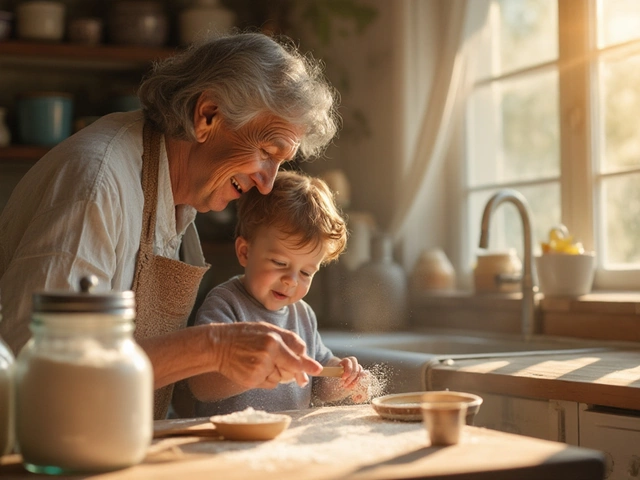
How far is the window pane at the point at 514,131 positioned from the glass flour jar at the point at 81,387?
2119 millimetres

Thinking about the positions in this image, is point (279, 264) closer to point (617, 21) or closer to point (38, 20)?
point (617, 21)

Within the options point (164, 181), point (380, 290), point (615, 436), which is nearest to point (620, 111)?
point (380, 290)

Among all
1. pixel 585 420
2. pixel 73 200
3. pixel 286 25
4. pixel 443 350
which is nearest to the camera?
pixel 73 200

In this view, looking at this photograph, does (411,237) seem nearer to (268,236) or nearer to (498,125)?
(498,125)

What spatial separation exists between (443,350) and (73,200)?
5.18 ft

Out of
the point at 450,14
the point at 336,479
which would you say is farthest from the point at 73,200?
the point at 450,14

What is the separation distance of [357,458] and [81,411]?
33 cm

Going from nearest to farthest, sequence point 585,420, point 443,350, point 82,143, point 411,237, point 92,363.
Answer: point 92,363 < point 82,143 < point 585,420 < point 443,350 < point 411,237

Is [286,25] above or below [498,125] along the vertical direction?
above

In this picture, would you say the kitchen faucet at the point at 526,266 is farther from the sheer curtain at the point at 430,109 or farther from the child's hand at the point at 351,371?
the child's hand at the point at 351,371

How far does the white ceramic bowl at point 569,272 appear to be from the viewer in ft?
7.91

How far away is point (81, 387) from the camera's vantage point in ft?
3.04

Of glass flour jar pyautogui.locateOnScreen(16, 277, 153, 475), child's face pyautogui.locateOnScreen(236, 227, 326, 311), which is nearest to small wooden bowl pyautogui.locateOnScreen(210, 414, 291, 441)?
glass flour jar pyautogui.locateOnScreen(16, 277, 153, 475)

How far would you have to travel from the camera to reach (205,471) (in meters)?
0.99
